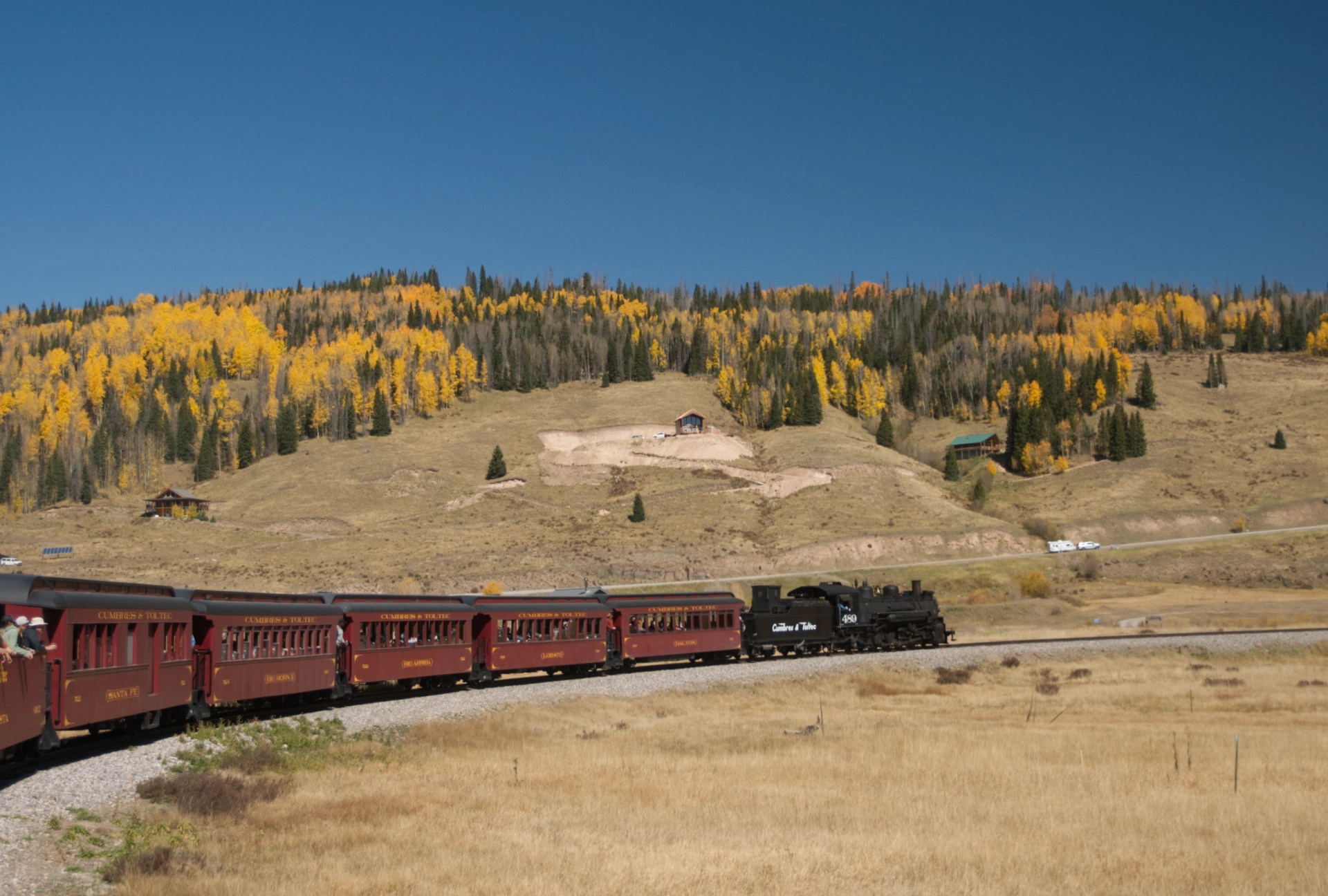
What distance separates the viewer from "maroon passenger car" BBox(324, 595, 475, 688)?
32.0 meters

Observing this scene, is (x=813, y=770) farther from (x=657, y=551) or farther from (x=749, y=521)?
(x=749, y=521)

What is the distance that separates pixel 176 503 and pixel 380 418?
38.9 meters

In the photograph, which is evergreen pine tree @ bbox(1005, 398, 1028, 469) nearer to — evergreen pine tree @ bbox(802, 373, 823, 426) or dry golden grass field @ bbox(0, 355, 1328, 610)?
dry golden grass field @ bbox(0, 355, 1328, 610)

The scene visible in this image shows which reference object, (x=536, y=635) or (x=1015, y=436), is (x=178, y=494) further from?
(x=1015, y=436)

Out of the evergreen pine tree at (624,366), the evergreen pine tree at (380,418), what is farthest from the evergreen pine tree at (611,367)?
the evergreen pine tree at (380,418)

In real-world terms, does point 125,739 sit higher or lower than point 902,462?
lower

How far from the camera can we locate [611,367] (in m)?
194

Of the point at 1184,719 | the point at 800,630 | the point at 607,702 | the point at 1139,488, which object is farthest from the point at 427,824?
the point at 1139,488

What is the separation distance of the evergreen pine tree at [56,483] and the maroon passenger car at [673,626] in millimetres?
128394

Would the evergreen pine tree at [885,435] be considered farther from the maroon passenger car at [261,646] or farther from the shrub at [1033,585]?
the maroon passenger car at [261,646]

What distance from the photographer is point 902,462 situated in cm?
13800

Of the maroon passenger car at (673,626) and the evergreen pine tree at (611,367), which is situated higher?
the evergreen pine tree at (611,367)

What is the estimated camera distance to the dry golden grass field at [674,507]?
92.3 metres

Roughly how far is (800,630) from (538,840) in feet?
115
